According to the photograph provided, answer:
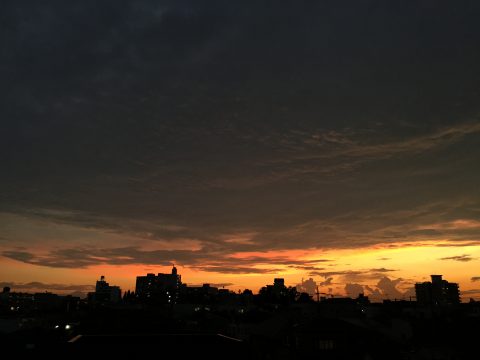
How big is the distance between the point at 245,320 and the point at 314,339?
34425mm

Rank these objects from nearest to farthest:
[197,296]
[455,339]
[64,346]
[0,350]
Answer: [64,346], [0,350], [455,339], [197,296]

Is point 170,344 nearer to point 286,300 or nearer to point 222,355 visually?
point 222,355

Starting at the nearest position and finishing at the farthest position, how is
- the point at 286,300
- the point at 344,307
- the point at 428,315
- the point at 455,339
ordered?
1. the point at 455,339
2. the point at 344,307
3. the point at 428,315
4. the point at 286,300

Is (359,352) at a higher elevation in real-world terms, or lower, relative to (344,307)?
lower

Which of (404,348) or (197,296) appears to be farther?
(197,296)

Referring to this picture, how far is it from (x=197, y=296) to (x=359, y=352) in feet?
390

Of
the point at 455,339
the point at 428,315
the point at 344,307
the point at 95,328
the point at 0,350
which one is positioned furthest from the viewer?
the point at 428,315

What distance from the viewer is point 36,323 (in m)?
85.5

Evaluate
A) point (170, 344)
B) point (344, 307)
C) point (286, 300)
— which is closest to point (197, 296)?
point (286, 300)

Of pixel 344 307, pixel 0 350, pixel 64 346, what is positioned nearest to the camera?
pixel 64 346

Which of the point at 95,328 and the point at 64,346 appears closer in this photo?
the point at 64,346

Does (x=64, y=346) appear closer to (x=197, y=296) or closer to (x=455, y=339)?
(x=455, y=339)

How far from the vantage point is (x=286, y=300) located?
145125 mm

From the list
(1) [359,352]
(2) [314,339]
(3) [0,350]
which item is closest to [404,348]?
(1) [359,352]
